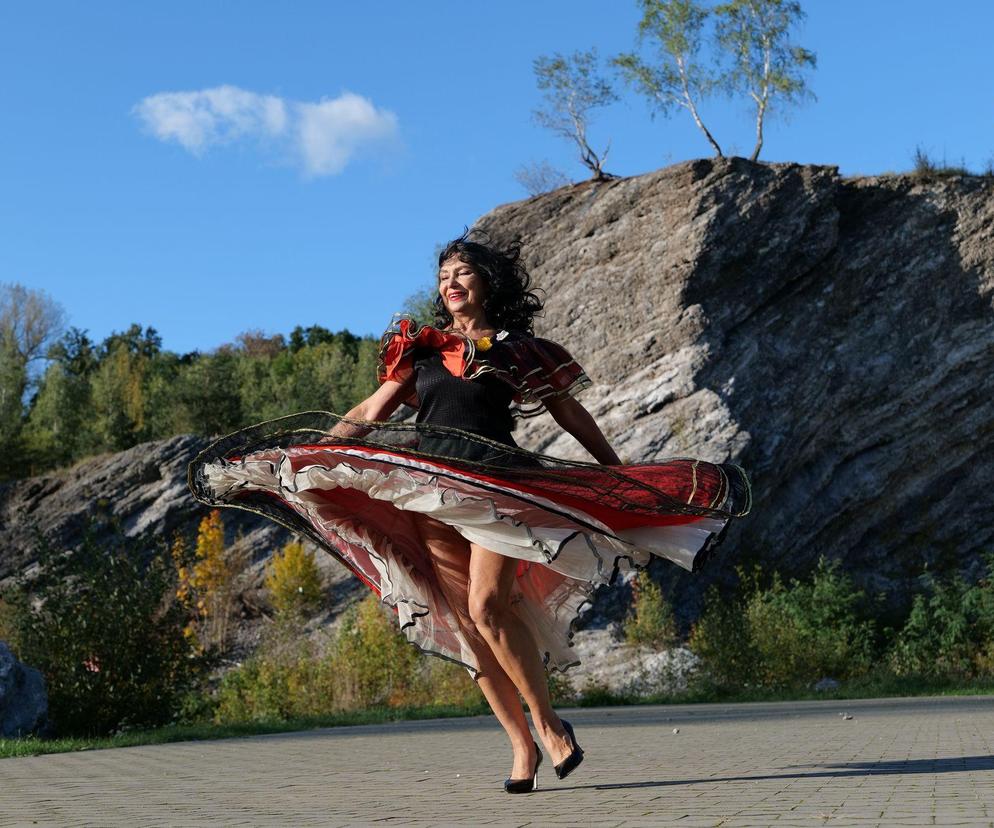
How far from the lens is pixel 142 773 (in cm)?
627

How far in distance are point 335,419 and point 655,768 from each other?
2.41 m

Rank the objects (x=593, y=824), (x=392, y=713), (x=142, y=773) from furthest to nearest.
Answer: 1. (x=392, y=713)
2. (x=142, y=773)
3. (x=593, y=824)

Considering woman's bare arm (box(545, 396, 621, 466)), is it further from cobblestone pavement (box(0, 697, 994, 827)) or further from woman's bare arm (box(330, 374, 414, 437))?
cobblestone pavement (box(0, 697, 994, 827))

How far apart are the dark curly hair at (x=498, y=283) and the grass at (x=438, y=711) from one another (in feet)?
15.2

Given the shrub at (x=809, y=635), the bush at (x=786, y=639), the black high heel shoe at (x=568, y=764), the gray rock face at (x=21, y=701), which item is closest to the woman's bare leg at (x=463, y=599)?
the black high heel shoe at (x=568, y=764)

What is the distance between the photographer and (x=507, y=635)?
16.7ft

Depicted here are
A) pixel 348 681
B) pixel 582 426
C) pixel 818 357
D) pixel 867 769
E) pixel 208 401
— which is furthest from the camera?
pixel 208 401

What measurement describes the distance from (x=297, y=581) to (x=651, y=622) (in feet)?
27.3

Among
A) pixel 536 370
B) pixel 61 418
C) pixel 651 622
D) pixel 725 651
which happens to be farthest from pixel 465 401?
pixel 61 418

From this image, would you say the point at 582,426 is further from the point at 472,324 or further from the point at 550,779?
the point at 550,779

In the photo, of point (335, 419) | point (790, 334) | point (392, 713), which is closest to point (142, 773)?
point (335, 419)

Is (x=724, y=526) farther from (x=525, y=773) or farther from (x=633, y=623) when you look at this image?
(x=633, y=623)

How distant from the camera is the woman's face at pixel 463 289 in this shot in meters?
5.83

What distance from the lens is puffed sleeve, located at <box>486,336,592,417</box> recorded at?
219 inches
